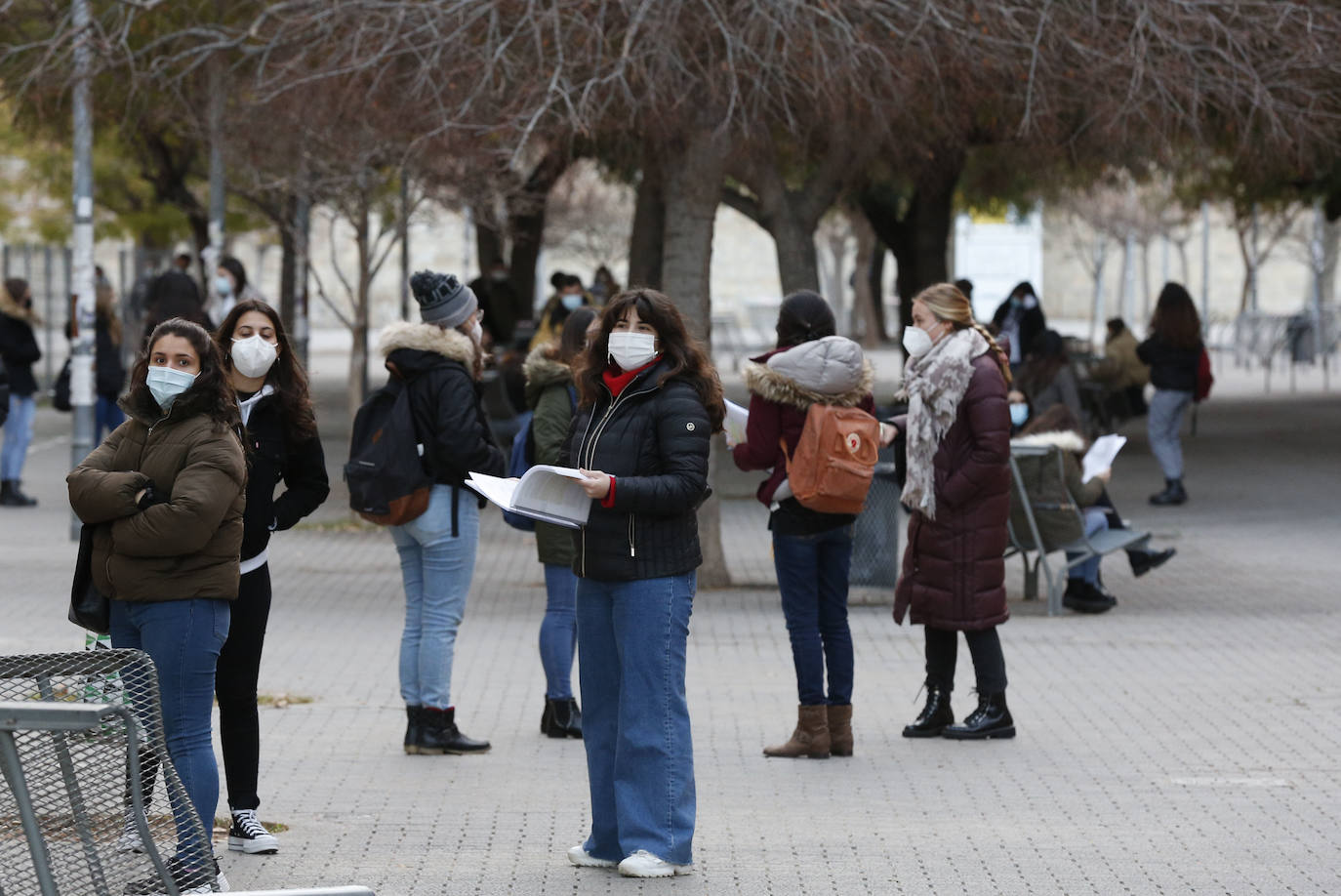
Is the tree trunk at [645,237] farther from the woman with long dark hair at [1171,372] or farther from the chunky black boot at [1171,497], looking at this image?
the chunky black boot at [1171,497]

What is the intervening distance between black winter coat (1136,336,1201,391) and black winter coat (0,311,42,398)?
9.04 metres

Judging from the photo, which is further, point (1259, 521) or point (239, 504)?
point (1259, 521)

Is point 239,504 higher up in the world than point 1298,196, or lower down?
Result: lower down

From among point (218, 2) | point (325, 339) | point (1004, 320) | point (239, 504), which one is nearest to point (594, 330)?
point (239, 504)

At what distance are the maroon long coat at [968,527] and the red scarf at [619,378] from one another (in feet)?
7.49

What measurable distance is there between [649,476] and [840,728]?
7.40ft

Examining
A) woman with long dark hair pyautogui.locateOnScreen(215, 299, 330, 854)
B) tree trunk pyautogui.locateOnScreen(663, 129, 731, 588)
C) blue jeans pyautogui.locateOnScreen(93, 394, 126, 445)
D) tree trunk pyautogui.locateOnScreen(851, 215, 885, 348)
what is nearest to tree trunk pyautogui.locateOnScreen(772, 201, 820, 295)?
tree trunk pyautogui.locateOnScreen(663, 129, 731, 588)

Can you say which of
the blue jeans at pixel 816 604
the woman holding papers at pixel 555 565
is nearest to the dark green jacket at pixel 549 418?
the woman holding papers at pixel 555 565

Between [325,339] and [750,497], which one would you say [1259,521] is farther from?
[325,339]

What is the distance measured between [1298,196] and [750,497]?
31.4 feet

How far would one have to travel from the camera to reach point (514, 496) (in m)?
5.38

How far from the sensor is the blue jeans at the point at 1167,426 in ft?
54.4

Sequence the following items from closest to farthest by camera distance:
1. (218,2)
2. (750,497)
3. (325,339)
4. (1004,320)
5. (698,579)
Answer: (698,579)
(218,2)
(750,497)
(1004,320)
(325,339)

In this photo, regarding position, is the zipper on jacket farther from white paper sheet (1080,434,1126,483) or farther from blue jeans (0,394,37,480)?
blue jeans (0,394,37,480)
